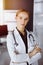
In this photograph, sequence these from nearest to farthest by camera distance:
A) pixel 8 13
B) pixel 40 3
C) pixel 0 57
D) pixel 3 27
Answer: pixel 0 57 < pixel 40 3 < pixel 3 27 < pixel 8 13

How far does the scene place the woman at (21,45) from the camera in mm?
1115

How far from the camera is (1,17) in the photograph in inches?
237

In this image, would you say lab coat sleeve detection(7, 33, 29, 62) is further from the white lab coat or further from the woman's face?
the woman's face

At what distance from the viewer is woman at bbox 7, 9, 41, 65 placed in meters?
1.12

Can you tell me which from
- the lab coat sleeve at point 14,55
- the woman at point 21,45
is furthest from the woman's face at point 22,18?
the lab coat sleeve at point 14,55

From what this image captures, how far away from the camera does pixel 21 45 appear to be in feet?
3.64

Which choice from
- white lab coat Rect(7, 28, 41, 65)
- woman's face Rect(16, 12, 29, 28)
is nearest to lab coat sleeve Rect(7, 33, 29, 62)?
white lab coat Rect(7, 28, 41, 65)

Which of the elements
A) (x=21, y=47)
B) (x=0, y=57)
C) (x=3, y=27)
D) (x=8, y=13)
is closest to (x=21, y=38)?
(x=21, y=47)

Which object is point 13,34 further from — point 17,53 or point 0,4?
point 0,4

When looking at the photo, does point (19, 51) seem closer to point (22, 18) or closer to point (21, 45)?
point (21, 45)

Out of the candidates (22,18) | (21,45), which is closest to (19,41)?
(21,45)

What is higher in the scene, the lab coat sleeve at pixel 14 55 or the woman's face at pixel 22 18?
the woman's face at pixel 22 18

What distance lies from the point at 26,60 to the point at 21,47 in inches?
3.9

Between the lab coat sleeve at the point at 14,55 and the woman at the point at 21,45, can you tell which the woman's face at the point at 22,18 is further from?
the lab coat sleeve at the point at 14,55
